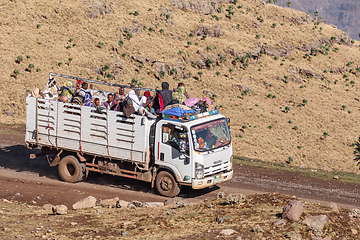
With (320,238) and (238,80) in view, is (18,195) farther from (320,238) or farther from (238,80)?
(238,80)

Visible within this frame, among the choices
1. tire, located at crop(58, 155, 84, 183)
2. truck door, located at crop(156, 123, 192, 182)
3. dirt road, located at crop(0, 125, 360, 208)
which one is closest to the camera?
truck door, located at crop(156, 123, 192, 182)

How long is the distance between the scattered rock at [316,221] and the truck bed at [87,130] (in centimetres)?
655

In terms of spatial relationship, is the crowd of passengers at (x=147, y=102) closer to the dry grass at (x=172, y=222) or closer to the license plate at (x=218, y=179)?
the license plate at (x=218, y=179)

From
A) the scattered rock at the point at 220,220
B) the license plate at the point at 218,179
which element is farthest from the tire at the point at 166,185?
the scattered rock at the point at 220,220

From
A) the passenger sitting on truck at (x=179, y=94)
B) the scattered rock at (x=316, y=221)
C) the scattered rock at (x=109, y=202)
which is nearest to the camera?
the scattered rock at (x=316, y=221)

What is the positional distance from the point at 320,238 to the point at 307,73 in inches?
2072

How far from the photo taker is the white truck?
14.6 metres

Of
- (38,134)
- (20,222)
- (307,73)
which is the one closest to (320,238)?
(20,222)

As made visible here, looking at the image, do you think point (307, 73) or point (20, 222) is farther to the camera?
point (307, 73)

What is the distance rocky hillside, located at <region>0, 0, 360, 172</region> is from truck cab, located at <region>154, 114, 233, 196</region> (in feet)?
72.2

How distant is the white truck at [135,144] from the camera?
1462cm

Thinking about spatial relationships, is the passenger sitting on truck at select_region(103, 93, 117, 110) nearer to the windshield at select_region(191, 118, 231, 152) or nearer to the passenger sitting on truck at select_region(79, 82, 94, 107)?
the passenger sitting on truck at select_region(79, 82, 94, 107)

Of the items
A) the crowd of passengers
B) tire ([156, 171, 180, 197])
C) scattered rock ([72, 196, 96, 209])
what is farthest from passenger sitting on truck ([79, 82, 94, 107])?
scattered rock ([72, 196, 96, 209])

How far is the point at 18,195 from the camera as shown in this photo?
15391 millimetres
